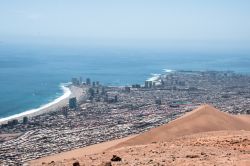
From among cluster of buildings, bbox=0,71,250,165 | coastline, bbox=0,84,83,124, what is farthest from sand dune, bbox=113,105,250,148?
coastline, bbox=0,84,83,124

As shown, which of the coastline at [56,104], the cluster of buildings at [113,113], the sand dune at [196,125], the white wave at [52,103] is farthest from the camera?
the white wave at [52,103]

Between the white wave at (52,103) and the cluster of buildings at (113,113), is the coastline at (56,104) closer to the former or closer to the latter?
the white wave at (52,103)

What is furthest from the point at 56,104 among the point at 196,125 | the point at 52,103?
the point at 196,125

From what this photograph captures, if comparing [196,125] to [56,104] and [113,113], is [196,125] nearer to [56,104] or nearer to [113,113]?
[113,113]

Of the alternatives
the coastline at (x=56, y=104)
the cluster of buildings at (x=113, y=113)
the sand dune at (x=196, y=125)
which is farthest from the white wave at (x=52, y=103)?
the sand dune at (x=196, y=125)

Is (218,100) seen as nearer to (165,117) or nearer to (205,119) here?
(165,117)

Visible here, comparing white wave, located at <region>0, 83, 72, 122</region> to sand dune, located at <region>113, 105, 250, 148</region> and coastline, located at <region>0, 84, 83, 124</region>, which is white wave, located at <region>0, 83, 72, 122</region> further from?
sand dune, located at <region>113, 105, 250, 148</region>
